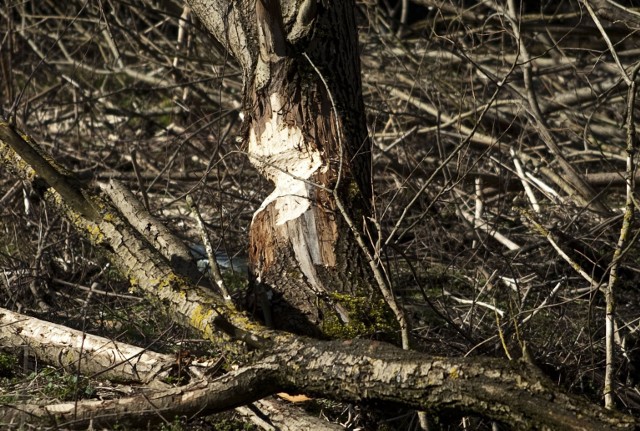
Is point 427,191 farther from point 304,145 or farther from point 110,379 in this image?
point 110,379

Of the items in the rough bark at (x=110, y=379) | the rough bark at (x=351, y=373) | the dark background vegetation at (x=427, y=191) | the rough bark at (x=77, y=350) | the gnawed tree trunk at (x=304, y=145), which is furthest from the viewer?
the dark background vegetation at (x=427, y=191)

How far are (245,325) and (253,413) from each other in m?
0.36

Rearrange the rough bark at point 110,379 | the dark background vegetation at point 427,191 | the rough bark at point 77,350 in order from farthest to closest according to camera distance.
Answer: the dark background vegetation at point 427,191 < the rough bark at point 77,350 < the rough bark at point 110,379

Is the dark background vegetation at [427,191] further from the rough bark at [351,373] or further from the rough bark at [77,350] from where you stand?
the rough bark at [351,373]

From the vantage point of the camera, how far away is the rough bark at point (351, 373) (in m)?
2.69

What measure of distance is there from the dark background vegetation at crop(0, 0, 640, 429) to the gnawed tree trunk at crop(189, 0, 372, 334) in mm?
239

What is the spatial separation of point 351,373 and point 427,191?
313 cm

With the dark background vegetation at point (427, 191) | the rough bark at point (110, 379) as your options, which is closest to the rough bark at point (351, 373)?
the rough bark at point (110, 379)

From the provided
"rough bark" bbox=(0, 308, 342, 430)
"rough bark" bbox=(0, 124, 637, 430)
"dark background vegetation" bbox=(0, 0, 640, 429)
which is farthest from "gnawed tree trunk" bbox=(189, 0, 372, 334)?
"rough bark" bbox=(0, 308, 342, 430)

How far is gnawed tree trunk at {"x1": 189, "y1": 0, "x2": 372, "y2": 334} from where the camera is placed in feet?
12.7

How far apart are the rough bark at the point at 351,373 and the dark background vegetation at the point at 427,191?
0.74 ft

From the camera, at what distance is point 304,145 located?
4.03 meters

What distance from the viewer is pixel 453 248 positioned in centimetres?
576

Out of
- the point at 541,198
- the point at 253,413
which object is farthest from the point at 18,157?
the point at 541,198
